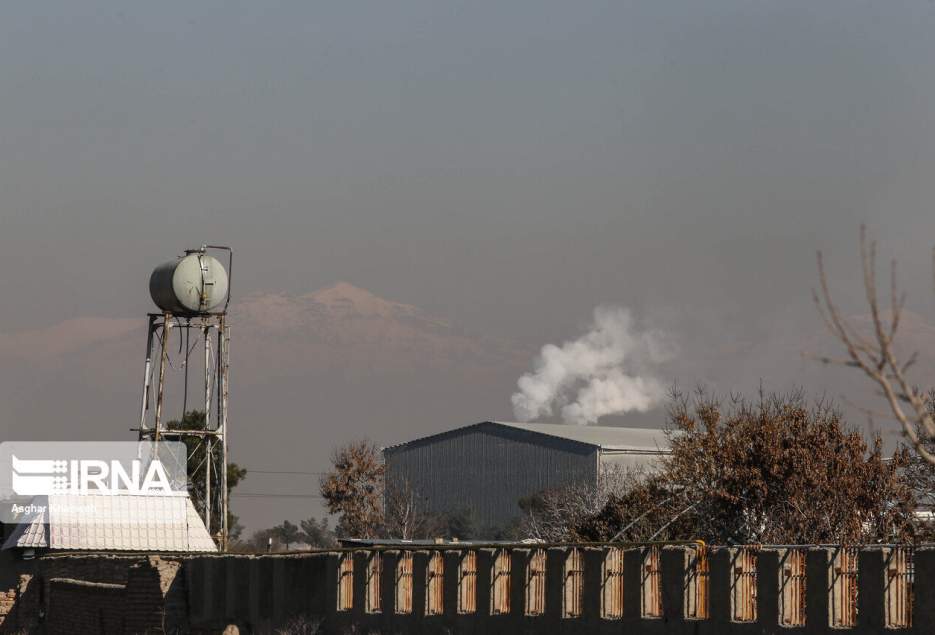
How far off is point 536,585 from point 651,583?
106 inches

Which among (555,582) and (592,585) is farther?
(555,582)

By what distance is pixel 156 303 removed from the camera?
54438 millimetres

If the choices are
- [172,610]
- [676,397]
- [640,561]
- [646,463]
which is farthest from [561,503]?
[640,561]

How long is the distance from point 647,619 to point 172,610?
47.4ft

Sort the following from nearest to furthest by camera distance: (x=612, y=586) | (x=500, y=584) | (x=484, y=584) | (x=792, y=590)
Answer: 1. (x=792, y=590)
2. (x=612, y=586)
3. (x=500, y=584)
4. (x=484, y=584)

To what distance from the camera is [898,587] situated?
20.9m

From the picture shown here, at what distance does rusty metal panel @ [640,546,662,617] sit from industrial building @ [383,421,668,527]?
6285 centimetres

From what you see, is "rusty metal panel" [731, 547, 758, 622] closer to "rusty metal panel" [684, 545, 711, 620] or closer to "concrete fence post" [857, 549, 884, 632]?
"rusty metal panel" [684, 545, 711, 620]

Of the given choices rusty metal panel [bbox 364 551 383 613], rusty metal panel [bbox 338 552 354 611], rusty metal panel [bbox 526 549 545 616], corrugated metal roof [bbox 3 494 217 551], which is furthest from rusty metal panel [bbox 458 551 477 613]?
corrugated metal roof [bbox 3 494 217 551]

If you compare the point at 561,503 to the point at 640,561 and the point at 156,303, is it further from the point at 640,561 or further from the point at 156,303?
the point at 640,561

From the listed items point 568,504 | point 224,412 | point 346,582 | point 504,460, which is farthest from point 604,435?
point 346,582

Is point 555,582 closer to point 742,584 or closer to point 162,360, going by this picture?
point 742,584

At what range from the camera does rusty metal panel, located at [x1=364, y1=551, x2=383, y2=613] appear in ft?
96.2

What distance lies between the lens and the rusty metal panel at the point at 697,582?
76.7 feet
